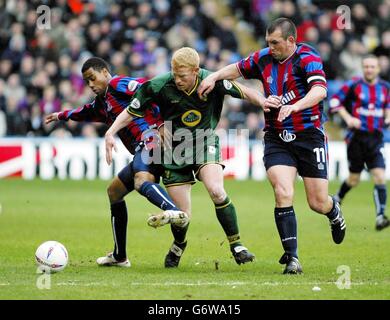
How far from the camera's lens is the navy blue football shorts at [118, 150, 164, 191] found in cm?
933

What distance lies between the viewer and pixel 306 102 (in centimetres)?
861

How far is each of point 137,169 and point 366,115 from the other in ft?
20.3

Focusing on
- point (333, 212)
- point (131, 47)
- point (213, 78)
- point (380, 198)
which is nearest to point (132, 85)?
point (213, 78)

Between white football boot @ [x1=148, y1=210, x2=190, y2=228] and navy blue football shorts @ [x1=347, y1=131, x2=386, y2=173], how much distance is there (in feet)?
21.3

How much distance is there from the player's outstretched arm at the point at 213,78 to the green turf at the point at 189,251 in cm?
175

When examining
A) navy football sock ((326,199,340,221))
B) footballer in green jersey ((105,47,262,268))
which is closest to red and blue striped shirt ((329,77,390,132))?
navy football sock ((326,199,340,221))

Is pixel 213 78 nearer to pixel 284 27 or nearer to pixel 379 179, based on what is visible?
pixel 284 27

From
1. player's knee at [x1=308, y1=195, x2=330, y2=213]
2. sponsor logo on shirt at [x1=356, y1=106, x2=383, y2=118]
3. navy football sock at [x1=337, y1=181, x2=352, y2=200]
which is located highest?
sponsor logo on shirt at [x1=356, y1=106, x2=383, y2=118]

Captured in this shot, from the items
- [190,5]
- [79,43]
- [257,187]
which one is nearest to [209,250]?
[257,187]

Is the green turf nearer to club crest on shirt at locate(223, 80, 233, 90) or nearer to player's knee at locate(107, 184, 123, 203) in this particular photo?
player's knee at locate(107, 184, 123, 203)

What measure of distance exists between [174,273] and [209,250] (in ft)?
7.05

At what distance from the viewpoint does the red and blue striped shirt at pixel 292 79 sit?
8.92m

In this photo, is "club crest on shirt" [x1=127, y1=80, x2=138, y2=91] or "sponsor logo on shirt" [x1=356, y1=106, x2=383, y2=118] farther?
"sponsor logo on shirt" [x1=356, y1=106, x2=383, y2=118]

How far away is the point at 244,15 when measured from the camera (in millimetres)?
26000
